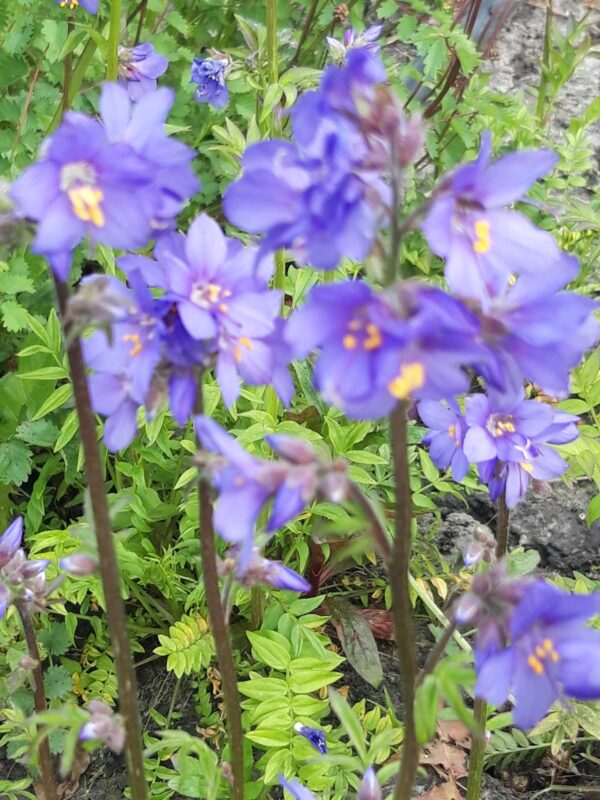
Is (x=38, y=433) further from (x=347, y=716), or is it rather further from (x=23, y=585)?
(x=347, y=716)

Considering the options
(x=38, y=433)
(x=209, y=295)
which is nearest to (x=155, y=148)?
(x=209, y=295)

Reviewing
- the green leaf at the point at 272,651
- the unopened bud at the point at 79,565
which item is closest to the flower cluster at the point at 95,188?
the unopened bud at the point at 79,565

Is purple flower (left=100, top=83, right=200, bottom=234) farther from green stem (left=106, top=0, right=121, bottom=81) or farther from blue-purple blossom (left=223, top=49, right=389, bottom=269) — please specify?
green stem (left=106, top=0, right=121, bottom=81)

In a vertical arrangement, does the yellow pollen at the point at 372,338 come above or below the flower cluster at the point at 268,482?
above

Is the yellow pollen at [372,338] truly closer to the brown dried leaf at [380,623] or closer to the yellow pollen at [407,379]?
the yellow pollen at [407,379]

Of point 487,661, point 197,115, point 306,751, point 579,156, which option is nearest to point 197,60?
point 197,115

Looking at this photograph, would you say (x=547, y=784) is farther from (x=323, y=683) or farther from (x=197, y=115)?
(x=197, y=115)
